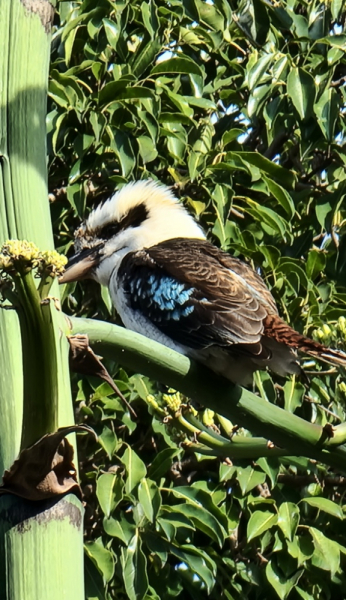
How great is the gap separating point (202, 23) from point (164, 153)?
1.46 ft

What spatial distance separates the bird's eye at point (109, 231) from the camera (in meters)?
2.97

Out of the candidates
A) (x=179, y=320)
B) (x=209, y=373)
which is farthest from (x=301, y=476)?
(x=209, y=373)

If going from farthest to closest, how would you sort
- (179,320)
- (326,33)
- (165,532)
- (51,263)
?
(326,33)
(165,532)
(179,320)
(51,263)

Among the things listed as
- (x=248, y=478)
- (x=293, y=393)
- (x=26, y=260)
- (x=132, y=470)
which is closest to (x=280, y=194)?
(x=293, y=393)

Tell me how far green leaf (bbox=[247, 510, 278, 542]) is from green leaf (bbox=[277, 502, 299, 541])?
4 cm

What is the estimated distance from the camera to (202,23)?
10.5 ft

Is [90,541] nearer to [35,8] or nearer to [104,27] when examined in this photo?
[104,27]

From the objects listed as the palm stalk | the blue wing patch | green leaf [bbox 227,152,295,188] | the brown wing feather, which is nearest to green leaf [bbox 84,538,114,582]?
the blue wing patch

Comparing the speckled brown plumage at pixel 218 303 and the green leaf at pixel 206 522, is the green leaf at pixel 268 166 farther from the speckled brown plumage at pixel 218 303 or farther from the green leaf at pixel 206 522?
the green leaf at pixel 206 522

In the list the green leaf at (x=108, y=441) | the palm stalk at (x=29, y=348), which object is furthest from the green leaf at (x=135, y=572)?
the palm stalk at (x=29, y=348)

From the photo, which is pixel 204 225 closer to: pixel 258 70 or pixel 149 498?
pixel 258 70

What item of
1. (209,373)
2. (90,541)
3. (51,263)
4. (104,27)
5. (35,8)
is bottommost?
(90,541)

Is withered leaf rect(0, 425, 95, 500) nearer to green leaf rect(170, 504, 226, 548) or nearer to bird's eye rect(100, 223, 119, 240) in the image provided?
green leaf rect(170, 504, 226, 548)

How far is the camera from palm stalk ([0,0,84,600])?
37.4 inches
